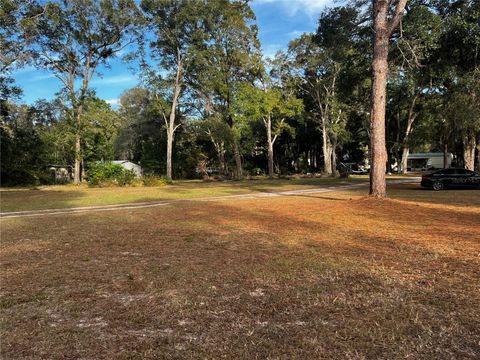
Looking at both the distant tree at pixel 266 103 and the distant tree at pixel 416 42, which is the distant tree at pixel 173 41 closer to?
the distant tree at pixel 266 103

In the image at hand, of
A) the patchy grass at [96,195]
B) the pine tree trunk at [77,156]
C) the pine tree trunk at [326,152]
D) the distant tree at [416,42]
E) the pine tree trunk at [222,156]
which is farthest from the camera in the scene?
the pine tree trunk at [222,156]

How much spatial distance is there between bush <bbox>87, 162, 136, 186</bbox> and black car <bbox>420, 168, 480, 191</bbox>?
70.0 feet

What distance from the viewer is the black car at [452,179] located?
22.4m

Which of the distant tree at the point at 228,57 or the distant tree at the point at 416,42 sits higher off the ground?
the distant tree at the point at 228,57

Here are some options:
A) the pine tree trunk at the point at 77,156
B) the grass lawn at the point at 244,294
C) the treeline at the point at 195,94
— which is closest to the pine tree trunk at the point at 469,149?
the treeline at the point at 195,94

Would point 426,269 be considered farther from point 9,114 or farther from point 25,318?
point 9,114

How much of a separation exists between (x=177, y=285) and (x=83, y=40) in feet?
125

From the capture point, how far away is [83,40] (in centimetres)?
3728

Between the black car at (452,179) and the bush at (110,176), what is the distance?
21.3m

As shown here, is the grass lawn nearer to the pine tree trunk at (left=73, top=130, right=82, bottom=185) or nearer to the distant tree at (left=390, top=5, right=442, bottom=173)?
the distant tree at (left=390, top=5, right=442, bottom=173)

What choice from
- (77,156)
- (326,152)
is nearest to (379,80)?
(77,156)

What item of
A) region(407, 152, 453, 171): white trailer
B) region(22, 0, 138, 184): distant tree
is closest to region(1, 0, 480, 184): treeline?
region(22, 0, 138, 184): distant tree

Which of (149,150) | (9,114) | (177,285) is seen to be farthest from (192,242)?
(149,150)

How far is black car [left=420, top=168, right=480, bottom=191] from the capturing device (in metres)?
22.4
